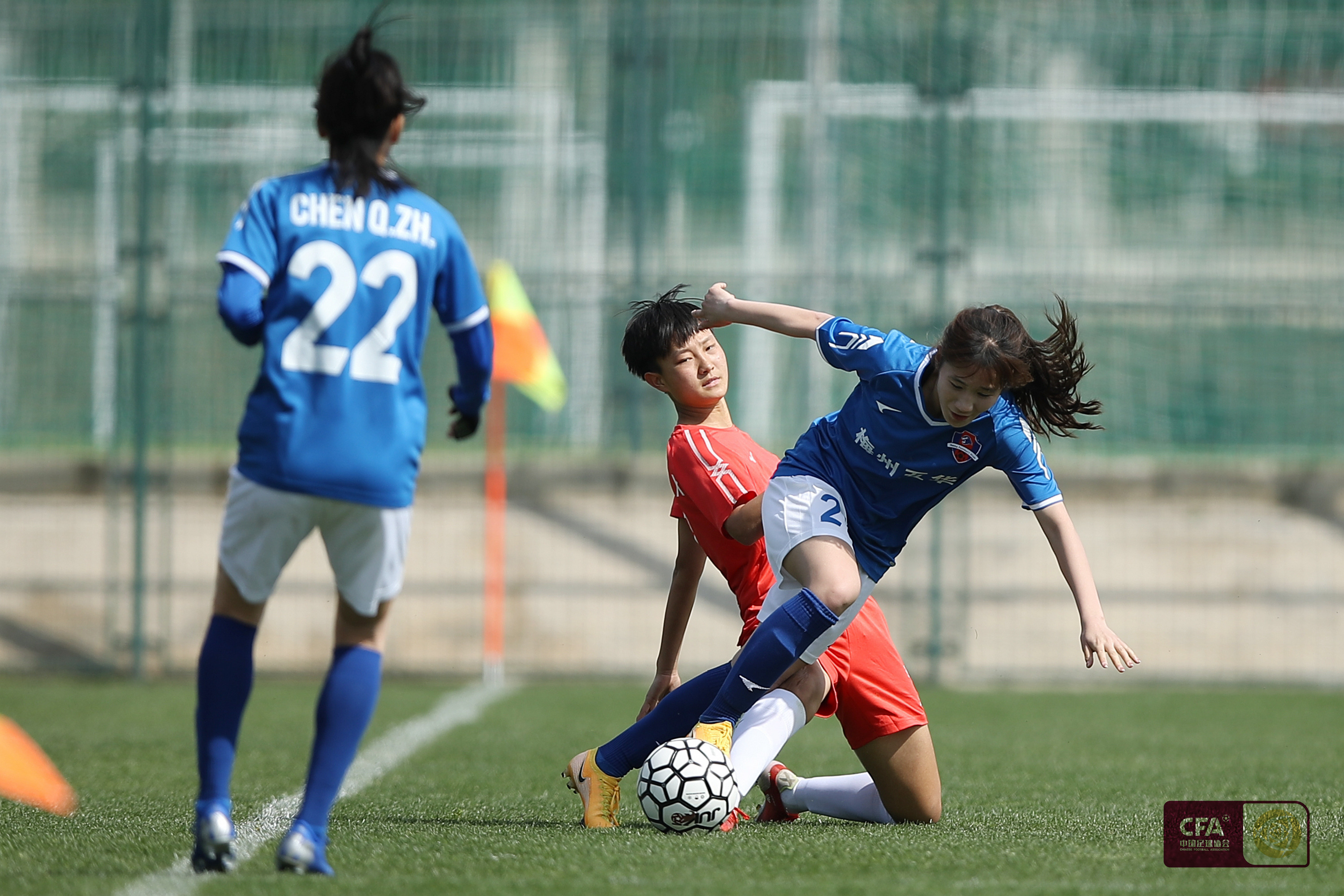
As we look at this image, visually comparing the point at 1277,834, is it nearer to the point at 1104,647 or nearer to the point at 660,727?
the point at 1104,647

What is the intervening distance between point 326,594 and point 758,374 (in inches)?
120

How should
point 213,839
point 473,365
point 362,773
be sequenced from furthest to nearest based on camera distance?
point 362,773
point 473,365
point 213,839

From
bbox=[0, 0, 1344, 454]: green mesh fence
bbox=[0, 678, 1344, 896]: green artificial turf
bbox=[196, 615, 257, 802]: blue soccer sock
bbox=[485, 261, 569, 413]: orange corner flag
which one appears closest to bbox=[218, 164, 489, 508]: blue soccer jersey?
bbox=[196, 615, 257, 802]: blue soccer sock

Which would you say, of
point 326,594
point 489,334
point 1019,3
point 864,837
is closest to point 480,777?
point 864,837

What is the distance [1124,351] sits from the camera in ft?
29.9

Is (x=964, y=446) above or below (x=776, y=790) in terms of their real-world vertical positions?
above

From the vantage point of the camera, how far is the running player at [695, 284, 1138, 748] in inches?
140

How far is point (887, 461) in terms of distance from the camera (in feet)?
12.6

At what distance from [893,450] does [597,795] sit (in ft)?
4.07

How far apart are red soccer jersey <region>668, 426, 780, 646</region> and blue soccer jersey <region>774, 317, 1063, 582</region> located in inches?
5.9

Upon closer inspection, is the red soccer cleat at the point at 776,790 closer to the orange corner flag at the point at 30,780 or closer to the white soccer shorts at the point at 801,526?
the white soccer shorts at the point at 801,526

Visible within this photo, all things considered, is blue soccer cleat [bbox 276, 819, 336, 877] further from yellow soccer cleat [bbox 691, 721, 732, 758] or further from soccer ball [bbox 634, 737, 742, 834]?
yellow soccer cleat [bbox 691, 721, 732, 758]

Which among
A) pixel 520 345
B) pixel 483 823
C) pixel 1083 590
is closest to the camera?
pixel 1083 590

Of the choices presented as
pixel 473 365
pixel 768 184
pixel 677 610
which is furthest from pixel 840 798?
pixel 768 184
